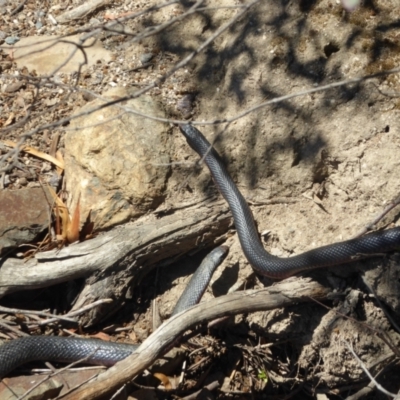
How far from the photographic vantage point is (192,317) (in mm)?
4340

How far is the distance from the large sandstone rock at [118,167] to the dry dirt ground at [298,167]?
0.19 m

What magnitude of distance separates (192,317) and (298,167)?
1.63 m

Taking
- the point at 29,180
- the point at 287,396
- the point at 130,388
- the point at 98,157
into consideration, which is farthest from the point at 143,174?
the point at 287,396

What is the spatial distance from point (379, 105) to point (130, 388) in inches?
118

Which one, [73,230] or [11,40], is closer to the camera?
[73,230]

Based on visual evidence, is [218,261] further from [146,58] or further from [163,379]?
[146,58]

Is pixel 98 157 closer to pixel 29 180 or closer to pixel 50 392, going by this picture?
pixel 29 180

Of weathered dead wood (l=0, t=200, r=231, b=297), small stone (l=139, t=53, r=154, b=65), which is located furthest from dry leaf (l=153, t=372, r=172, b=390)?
small stone (l=139, t=53, r=154, b=65)

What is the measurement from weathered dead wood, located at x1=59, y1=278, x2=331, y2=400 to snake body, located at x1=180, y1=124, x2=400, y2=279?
148mm

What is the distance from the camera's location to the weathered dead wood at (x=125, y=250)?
493cm

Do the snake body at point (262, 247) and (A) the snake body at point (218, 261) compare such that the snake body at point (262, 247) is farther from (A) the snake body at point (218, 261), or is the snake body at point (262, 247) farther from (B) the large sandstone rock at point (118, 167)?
(B) the large sandstone rock at point (118, 167)

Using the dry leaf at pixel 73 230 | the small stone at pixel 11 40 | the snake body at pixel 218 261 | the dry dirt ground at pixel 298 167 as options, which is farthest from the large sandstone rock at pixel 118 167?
the small stone at pixel 11 40

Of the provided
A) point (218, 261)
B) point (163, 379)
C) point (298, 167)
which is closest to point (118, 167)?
point (218, 261)

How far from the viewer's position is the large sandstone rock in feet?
17.1
